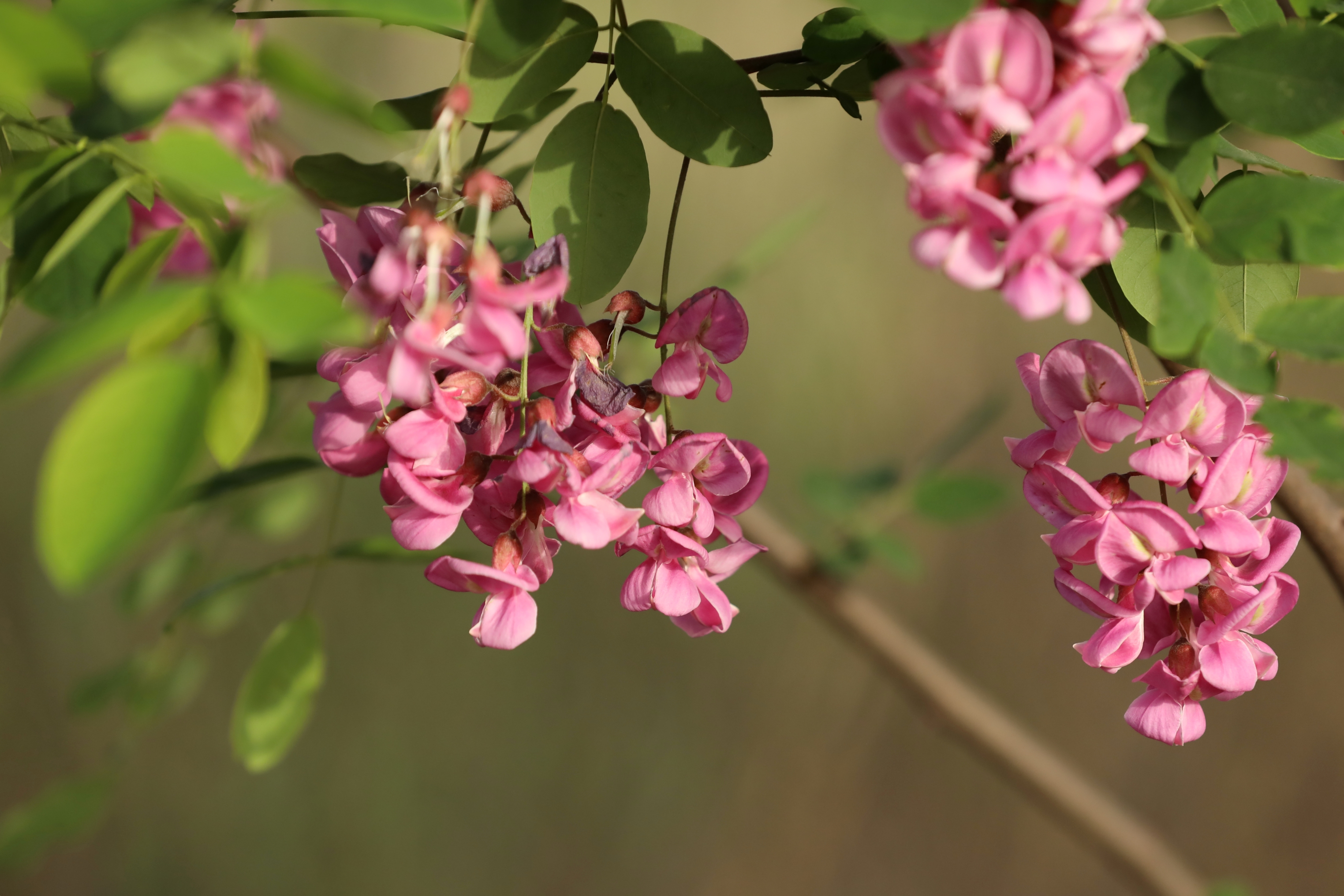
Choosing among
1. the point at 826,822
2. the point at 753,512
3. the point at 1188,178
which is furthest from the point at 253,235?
the point at 826,822

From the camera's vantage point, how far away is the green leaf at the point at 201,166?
0.25 metres

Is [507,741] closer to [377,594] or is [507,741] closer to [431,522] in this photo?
[377,594]

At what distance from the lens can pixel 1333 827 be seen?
1.45 meters

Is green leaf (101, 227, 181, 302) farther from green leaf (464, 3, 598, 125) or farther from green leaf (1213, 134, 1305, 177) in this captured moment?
green leaf (1213, 134, 1305, 177)

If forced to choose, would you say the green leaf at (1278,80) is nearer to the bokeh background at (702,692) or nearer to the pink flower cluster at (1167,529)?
the pink flower cluster at (1167,529)

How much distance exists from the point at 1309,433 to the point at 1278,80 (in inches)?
4.3

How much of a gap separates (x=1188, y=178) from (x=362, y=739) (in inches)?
67.3

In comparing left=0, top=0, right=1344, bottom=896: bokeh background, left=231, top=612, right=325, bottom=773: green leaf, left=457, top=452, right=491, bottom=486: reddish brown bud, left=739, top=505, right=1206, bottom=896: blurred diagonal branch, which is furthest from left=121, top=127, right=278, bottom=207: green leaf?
left=0, top=0, right=1344, bottom=896: bokeh background

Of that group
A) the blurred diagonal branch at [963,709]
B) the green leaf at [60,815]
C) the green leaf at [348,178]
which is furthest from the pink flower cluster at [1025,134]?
the green leaf at [60,815]

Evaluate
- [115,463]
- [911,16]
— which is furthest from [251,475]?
[911,16]

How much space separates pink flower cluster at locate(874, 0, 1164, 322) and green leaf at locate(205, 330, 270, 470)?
179 millimetres

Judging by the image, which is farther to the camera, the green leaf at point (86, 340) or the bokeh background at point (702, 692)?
the bokeh background at point (702, 692)

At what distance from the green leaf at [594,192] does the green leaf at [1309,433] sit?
8.7 inches

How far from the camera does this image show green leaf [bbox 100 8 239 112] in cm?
24
